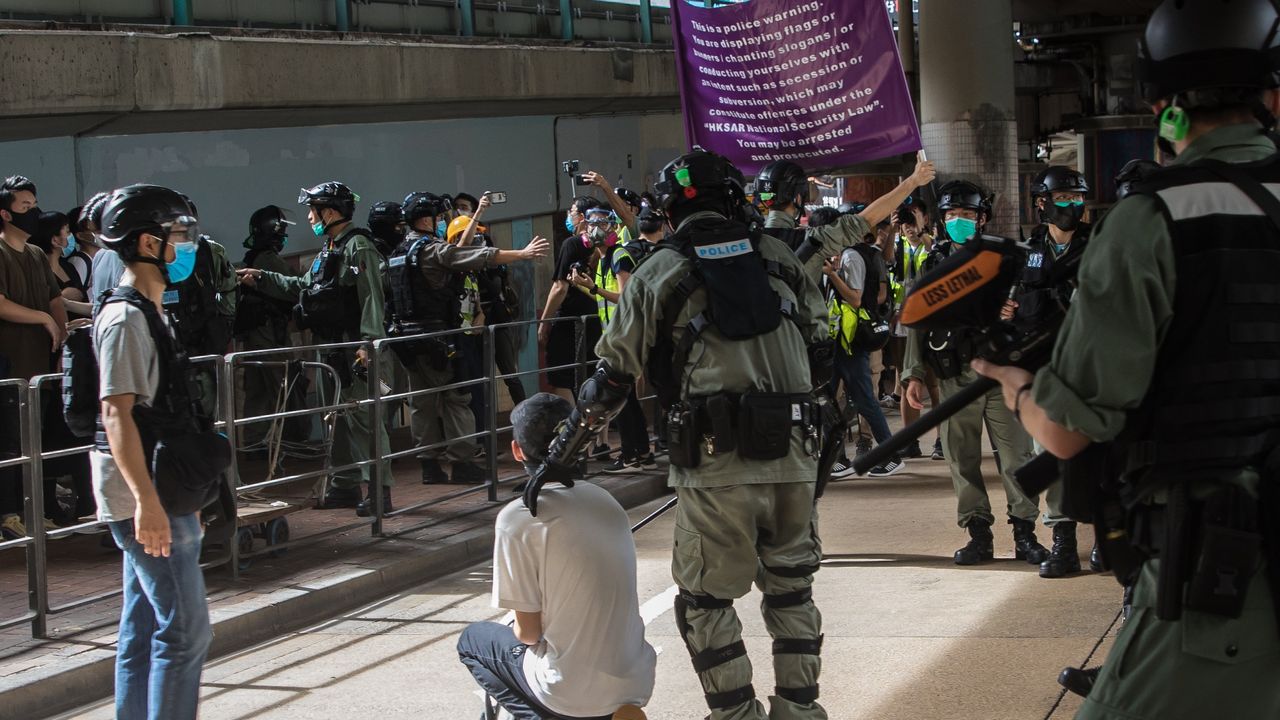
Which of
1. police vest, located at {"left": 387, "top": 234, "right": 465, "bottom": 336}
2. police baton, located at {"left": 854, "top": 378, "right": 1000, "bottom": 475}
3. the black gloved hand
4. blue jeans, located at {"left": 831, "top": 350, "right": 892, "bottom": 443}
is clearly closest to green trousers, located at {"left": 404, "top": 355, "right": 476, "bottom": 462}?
police vest, located at {"left": 387, "top": 234, "right": 465, "bottom": 336}

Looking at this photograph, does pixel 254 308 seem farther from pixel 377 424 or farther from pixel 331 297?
pixel 377 424

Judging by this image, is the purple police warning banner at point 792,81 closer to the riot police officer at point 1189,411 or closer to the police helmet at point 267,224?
the police helmet at point 267,224

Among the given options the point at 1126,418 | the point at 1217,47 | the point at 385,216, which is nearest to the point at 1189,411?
the point at 1126,418

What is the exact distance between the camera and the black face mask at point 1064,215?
7.41m

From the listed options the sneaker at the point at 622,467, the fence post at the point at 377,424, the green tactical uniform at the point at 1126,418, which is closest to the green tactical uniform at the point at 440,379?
the fence post at the point at 377,424

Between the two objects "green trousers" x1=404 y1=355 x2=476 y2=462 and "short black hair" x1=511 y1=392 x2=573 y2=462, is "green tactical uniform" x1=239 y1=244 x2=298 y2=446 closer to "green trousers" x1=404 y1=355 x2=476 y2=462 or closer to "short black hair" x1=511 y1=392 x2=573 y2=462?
"green trousers" x1=404 y1=355 x2=476 y2=462

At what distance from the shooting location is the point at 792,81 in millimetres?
9820

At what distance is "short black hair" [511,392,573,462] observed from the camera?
15.7 ft

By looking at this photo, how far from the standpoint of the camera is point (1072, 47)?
19109mm

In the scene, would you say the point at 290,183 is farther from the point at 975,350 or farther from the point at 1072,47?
the point at 1072,47

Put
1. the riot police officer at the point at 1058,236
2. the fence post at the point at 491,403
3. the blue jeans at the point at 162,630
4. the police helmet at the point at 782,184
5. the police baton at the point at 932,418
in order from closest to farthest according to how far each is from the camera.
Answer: the police baton at the point at 932,418, the blue jeans at the point at 162,630, the riot police officer at the point at 1058,236, the police helmet at the point at 782,184, the fence post at the point at 491,403

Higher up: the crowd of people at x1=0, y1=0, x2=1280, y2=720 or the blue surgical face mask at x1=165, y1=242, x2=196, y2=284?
the blue surgical face mask at x1=165, y1=242, x2=196, y2=284

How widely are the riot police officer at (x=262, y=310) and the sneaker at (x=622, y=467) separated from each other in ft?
8.21

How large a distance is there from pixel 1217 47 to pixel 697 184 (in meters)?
2.49
